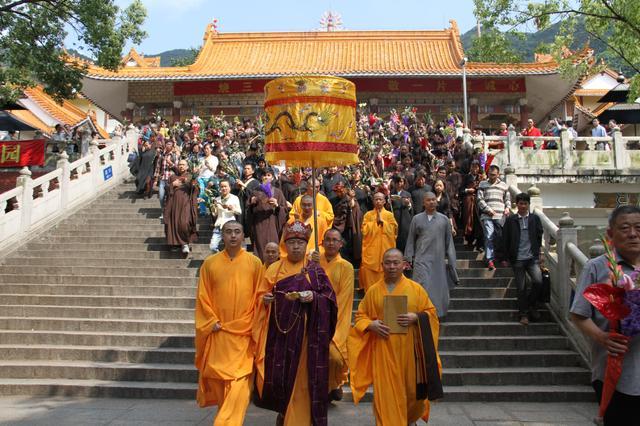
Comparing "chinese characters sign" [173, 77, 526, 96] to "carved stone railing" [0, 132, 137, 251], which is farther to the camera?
"chinese characters sign" [173, 77, 526, 96]

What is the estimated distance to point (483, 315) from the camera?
274 inches

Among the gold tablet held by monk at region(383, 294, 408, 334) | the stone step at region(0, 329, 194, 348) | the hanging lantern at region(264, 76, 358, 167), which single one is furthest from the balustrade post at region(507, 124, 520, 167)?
the gold tablet held by monk at region(383, 294, 408, 334)

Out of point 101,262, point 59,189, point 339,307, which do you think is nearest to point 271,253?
point 339,307

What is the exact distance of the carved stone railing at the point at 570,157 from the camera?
13008 millimetres

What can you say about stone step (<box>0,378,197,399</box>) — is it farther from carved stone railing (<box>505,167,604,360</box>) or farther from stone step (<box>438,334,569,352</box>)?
carved stone railing (<box>505,167,604,360</box>)

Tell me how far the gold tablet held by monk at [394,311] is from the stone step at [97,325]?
3425 millimetres

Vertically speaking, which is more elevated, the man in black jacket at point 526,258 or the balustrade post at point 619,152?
the balustrade post at point 619,152

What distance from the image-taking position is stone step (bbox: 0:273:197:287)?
320 inches

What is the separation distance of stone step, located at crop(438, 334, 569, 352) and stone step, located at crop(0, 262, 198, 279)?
12.8 feet

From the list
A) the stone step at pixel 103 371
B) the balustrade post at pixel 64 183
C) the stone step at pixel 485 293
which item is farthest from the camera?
the balustrade post at pixel 64 183

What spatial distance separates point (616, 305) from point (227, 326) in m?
2.82

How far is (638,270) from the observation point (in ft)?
8.48

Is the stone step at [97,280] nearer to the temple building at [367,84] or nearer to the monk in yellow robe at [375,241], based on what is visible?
the monk in yellow robe at [375,241]

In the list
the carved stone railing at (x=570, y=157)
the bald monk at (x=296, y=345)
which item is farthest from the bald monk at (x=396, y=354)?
the carved stone railing at (x=570, y=157)
